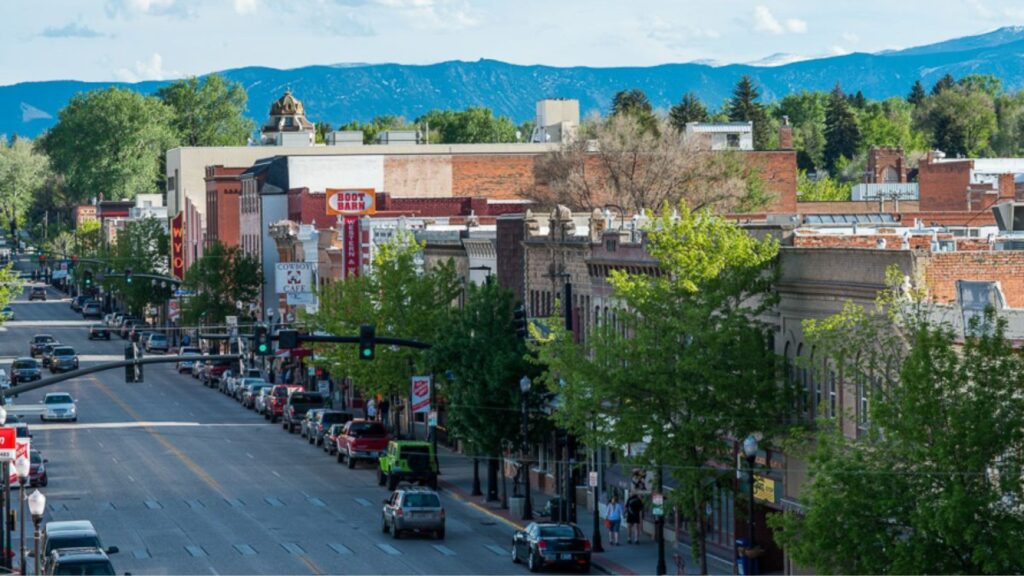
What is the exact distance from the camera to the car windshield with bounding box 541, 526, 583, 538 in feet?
176

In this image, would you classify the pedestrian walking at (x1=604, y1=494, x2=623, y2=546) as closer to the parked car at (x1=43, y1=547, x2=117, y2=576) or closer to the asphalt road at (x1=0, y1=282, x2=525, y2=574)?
the asphalt road at (x1=0, y1=282, x2=525, y2=574)

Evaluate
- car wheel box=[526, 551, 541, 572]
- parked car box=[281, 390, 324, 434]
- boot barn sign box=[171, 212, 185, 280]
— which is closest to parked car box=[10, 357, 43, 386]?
parked car box=[281, 390, 324, 434]

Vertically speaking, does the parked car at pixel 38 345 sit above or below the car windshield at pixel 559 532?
above

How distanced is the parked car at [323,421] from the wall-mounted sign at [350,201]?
30.4 meters

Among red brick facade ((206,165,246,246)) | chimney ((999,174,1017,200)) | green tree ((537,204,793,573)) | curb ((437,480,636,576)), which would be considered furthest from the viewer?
red brick facade ((206,165,246,246))

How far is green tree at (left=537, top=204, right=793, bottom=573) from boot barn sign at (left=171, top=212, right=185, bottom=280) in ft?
388

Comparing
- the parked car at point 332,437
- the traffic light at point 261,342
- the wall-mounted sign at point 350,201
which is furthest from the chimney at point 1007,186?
the traffic light at point 261,342

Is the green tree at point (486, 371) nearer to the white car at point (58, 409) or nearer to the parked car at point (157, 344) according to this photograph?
the white car at point (58, 409)

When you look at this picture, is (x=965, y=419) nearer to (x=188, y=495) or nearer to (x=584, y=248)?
(x=584, y=248)

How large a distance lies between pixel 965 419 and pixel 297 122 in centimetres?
14668

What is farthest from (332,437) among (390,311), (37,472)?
(37,472)

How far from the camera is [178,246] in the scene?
168750mm

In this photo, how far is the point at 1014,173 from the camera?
404 feet

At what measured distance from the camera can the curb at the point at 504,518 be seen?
54156 millimetres
